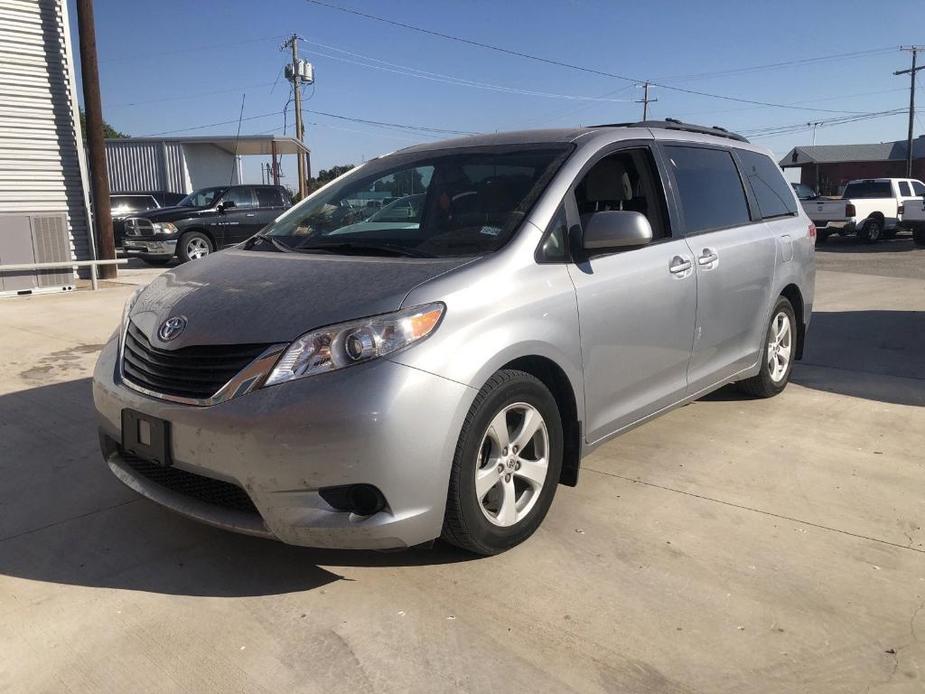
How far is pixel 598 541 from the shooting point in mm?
3410

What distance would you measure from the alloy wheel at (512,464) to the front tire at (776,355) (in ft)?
8.22

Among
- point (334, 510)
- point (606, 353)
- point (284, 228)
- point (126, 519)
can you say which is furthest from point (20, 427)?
point (606, 353)

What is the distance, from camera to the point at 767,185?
5.46 metres

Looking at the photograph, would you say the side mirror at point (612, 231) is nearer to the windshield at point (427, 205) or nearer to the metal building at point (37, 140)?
the windshield at point (427, 205)

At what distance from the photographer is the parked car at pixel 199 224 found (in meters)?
15.6

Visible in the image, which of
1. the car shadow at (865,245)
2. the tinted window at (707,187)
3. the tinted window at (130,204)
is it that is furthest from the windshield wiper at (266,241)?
the car shadow at (865,245)

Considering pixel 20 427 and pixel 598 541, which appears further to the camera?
pixel 20 427

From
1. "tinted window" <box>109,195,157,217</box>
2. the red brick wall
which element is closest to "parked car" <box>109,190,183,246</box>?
"tinted window" <box>109,195,157,217</box>

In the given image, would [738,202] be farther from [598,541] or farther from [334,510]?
[334,510]

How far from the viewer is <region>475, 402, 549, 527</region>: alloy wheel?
310 centimetres

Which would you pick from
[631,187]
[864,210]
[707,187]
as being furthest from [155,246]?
[864,210]

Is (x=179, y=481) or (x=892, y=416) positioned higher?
(x=179, y=481)

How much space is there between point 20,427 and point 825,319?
→ 817cm

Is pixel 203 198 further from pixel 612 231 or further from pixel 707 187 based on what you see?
pixel 612 231
